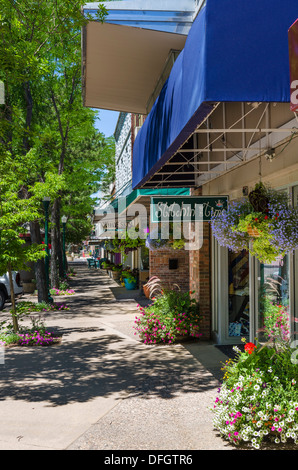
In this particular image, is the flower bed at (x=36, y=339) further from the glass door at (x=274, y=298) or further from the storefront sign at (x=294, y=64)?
the storefront sign at (x=294, y=64)

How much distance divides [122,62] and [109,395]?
6.91 meters

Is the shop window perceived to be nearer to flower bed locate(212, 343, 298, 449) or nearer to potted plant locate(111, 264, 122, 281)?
flower bed locate(212, 343, 298, 449)

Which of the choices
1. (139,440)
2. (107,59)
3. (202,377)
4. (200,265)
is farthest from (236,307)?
(107,59)

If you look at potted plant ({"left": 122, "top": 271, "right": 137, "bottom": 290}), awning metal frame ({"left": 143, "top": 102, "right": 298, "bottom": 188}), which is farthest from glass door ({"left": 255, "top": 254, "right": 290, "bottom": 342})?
potted plant ({"left": 122, "top": 271, "right": 137, "bottom": 290})

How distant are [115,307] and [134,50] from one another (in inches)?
370

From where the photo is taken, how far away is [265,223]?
5.27m

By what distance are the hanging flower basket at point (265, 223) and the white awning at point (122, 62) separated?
4447 mm

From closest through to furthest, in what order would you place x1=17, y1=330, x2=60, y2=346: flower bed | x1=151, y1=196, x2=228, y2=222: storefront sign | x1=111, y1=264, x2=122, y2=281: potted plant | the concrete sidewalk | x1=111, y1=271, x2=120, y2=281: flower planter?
the concrete sidewalk, x1=151, y1=196, x2=228, y2=222: storefront sign, x1=17, y1=330, x2=60, y2=346: flower bed, x1=111, y1=271, x2=120, y2=281: flower planter, x1=111, y1=264, x2=122, y2=281: potted plant

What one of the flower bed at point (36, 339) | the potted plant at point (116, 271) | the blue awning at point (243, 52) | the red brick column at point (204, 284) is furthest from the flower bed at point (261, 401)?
the potted plant at point (116, 271)

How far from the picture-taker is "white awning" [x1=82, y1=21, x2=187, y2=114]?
8.75 metres

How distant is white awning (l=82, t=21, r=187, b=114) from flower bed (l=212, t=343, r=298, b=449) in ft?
20.1

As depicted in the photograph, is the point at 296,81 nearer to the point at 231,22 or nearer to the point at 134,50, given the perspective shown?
the point at 231,22

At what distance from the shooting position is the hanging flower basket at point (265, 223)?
5172mm

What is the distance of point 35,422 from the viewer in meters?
5.53
